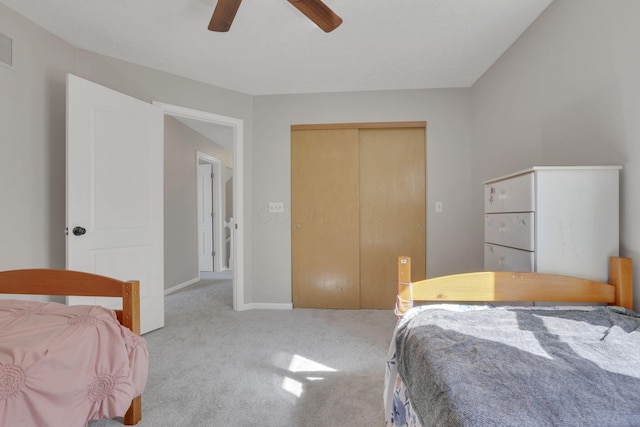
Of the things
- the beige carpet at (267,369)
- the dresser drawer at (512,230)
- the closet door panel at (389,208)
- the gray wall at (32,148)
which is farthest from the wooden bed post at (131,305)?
the closet door panel at (389,208)

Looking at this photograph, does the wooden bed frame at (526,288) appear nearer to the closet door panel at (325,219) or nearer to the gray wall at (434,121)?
the gray wall at (434,121)

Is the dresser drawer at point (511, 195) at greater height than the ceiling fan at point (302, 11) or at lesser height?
lesser

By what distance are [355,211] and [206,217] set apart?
327cm

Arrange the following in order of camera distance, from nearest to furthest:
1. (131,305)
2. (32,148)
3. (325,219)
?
1. (131,305)
2. (32,148)
3. (325,219)

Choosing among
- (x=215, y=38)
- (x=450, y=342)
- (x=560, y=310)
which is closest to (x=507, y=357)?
(x=450, y=342)

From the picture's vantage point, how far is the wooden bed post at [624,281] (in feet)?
3.99

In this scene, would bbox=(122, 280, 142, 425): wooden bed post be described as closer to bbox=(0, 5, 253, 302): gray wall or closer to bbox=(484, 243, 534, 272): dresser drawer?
bbox=(0, 5, 253, 302): gray wall

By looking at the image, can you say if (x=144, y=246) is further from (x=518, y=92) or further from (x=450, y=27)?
(x=518, y=92)

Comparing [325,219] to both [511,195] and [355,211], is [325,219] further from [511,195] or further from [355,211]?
[511,195]

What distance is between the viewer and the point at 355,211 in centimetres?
309

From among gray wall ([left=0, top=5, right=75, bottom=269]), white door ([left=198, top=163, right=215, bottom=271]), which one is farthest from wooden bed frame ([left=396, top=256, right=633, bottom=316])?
white door ([left=198, top=163, right=215, bottom=271])

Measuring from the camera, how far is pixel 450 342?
87 cm

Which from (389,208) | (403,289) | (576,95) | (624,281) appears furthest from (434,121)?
(403,289)

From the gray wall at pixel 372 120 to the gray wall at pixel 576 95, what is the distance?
20.4 inches
